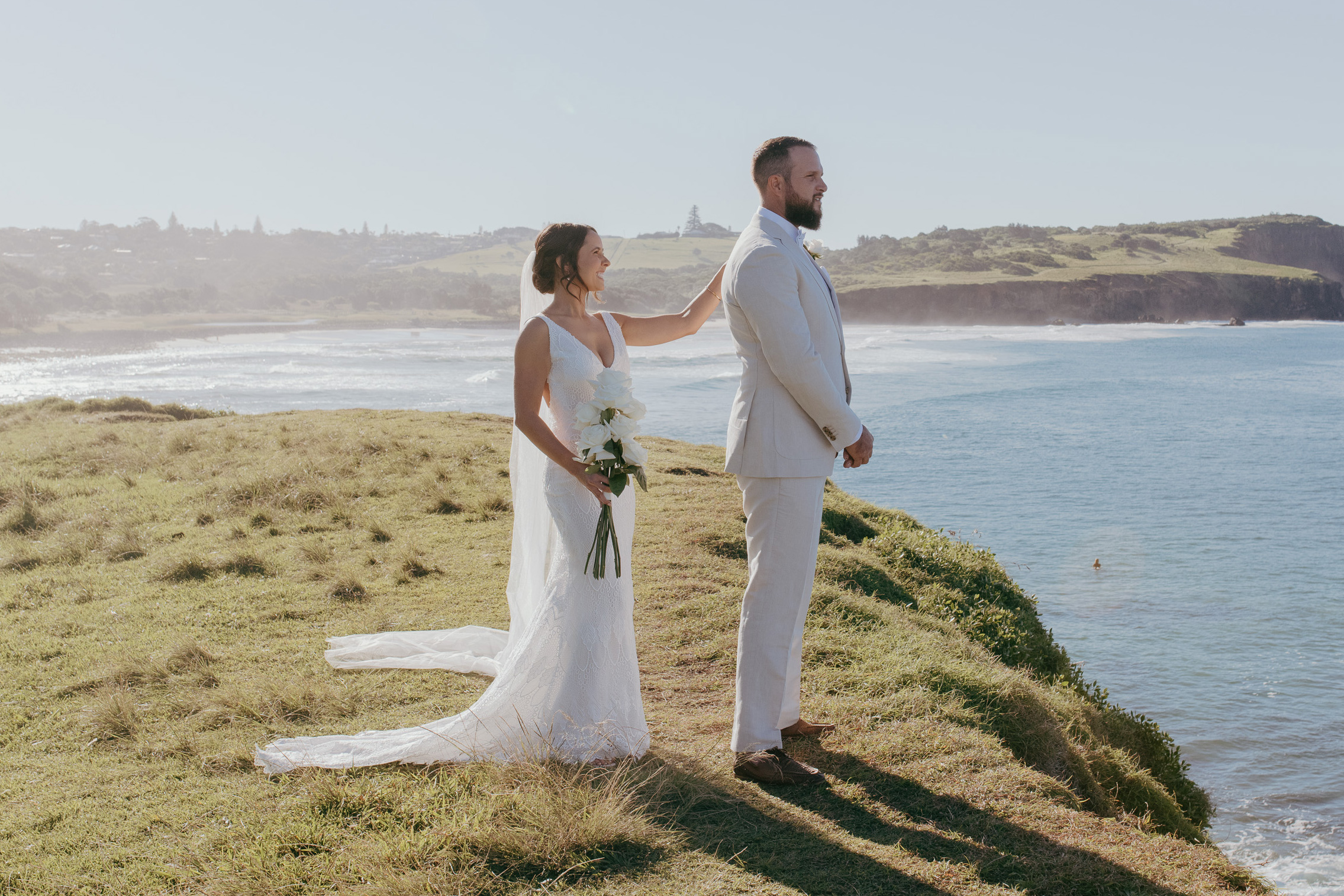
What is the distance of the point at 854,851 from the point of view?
333cm

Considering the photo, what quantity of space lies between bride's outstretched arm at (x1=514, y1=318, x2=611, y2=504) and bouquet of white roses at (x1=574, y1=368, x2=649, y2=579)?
0.17ft

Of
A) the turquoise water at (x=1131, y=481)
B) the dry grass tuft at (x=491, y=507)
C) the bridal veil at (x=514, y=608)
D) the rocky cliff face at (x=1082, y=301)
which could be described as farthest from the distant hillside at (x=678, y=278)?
the bridal veil at (x=514, y=608)

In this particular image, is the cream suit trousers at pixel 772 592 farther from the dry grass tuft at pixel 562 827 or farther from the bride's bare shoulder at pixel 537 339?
the bride's bare shoulder at pixel 537 339

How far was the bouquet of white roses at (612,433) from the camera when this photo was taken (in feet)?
12.2

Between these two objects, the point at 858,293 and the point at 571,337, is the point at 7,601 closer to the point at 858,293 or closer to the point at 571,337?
the point at 571,337

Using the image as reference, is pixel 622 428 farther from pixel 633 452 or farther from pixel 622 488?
pixel 622 488

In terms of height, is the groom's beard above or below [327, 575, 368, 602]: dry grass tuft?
above

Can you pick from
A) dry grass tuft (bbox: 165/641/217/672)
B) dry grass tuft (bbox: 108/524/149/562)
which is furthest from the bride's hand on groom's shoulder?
dry grass tuft (bbox: 108/524/149/562)

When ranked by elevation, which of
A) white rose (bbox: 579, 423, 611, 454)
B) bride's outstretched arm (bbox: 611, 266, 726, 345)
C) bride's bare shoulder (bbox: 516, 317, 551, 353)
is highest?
bride's outstretched arm (bbox: 611, 266, 726, 345)

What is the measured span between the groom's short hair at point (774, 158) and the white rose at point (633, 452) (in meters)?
1.21

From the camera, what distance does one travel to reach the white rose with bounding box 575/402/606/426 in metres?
3.73

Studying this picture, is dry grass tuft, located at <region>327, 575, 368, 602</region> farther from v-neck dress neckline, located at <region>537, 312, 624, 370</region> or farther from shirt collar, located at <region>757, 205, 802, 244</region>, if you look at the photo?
shirt collar, located at <region>757, 205, 802, 244</region>

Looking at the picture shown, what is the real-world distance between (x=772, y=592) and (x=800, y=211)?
5.29ft

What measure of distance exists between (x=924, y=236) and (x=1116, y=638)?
152m
